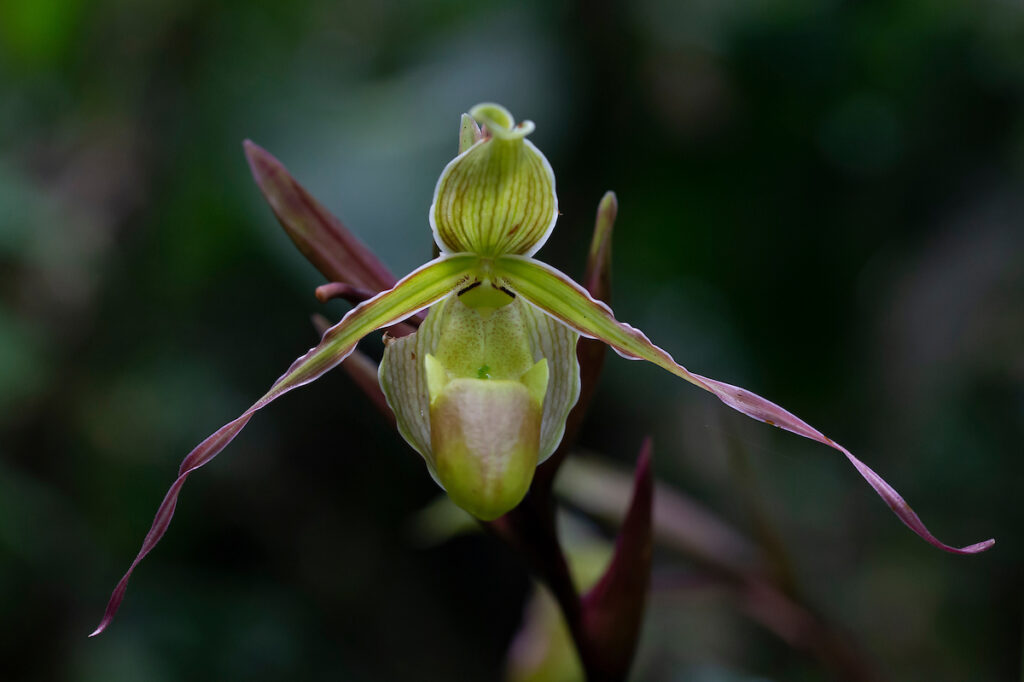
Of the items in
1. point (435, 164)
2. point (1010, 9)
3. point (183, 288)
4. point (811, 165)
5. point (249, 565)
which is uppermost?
point (1010, 9)

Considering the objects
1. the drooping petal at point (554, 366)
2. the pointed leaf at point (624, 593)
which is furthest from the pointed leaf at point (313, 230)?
the pointed leaf at point (624, 593)

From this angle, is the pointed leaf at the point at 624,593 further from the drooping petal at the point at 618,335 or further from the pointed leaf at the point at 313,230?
the pointed leaf at the point at 313,230

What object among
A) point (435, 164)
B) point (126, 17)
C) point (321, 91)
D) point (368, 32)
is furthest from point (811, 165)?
point (126, 17)

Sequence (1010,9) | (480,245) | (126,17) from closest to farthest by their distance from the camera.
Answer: (480,245) → (1010,9) → (126,17)

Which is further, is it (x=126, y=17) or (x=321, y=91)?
(x=126, y=17)

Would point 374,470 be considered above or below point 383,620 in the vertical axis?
above

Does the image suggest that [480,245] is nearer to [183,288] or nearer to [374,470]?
[374,470]

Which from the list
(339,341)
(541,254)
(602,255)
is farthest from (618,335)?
(541,254)

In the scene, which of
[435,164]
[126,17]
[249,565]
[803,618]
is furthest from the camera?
[126,17]

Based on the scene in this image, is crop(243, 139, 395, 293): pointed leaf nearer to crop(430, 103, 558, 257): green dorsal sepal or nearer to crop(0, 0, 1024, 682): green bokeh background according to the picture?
crop(430, 103, 558, 257): green dorsal sepal
